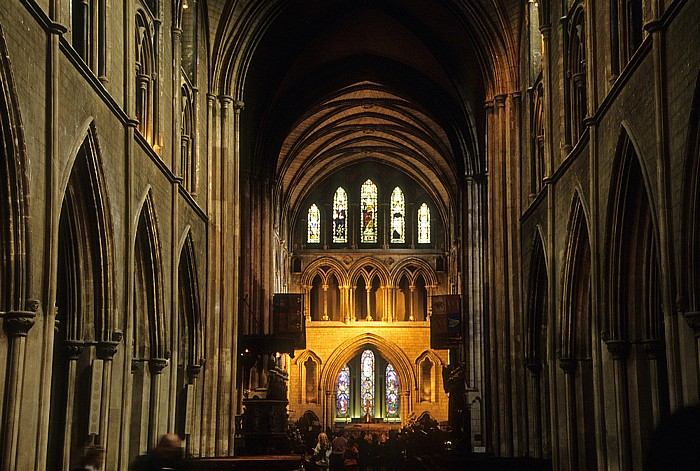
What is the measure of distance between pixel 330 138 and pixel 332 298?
931 cm

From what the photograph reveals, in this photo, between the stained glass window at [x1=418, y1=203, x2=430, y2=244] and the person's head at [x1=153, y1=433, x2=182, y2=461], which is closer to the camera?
the person's head at [x1=153, y1=433, x2=182, y2=461]

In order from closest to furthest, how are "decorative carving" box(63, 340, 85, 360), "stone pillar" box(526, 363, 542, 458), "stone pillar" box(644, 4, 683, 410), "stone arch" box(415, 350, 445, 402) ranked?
"stone pillar" box(644, 4, 683, 410) → "decorative carving" box(63, 340, 85, 360) → "stone pillar" box(526, 363, 542, 458) → "stone arch" box(415, 350, 445, 402)

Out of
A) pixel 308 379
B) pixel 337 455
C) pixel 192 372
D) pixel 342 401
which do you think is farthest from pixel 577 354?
pixel 342 401

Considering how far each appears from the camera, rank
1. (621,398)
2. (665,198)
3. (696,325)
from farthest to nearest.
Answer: (621,398) → (665,198) → (696,325)

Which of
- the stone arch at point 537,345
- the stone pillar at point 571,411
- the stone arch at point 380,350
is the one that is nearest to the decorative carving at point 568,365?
the stone pillar at point 571,411

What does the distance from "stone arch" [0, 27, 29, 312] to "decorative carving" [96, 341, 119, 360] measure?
3660mm

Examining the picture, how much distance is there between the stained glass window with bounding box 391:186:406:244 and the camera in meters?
49.1

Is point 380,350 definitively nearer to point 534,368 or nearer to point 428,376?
point 428,376

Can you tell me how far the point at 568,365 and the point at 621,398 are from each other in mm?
3862

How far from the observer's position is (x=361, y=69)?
33406 mm

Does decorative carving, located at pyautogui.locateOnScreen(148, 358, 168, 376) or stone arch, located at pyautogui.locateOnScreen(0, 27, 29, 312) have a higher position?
stone arch, located at pyautogui.locateOnScreen(0, 27, 29, 312)

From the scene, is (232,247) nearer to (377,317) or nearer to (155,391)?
(155,391)

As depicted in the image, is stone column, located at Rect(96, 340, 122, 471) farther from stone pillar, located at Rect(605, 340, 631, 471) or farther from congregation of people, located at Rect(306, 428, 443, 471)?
congregation of people, located at Rect(306, 428, 443, 471)

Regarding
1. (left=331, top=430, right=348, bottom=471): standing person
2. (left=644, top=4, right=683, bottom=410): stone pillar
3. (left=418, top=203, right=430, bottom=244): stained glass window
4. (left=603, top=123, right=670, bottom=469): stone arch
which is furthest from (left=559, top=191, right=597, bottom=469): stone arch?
(left=418, top=203, right=430, bottom=244): stained glass window
